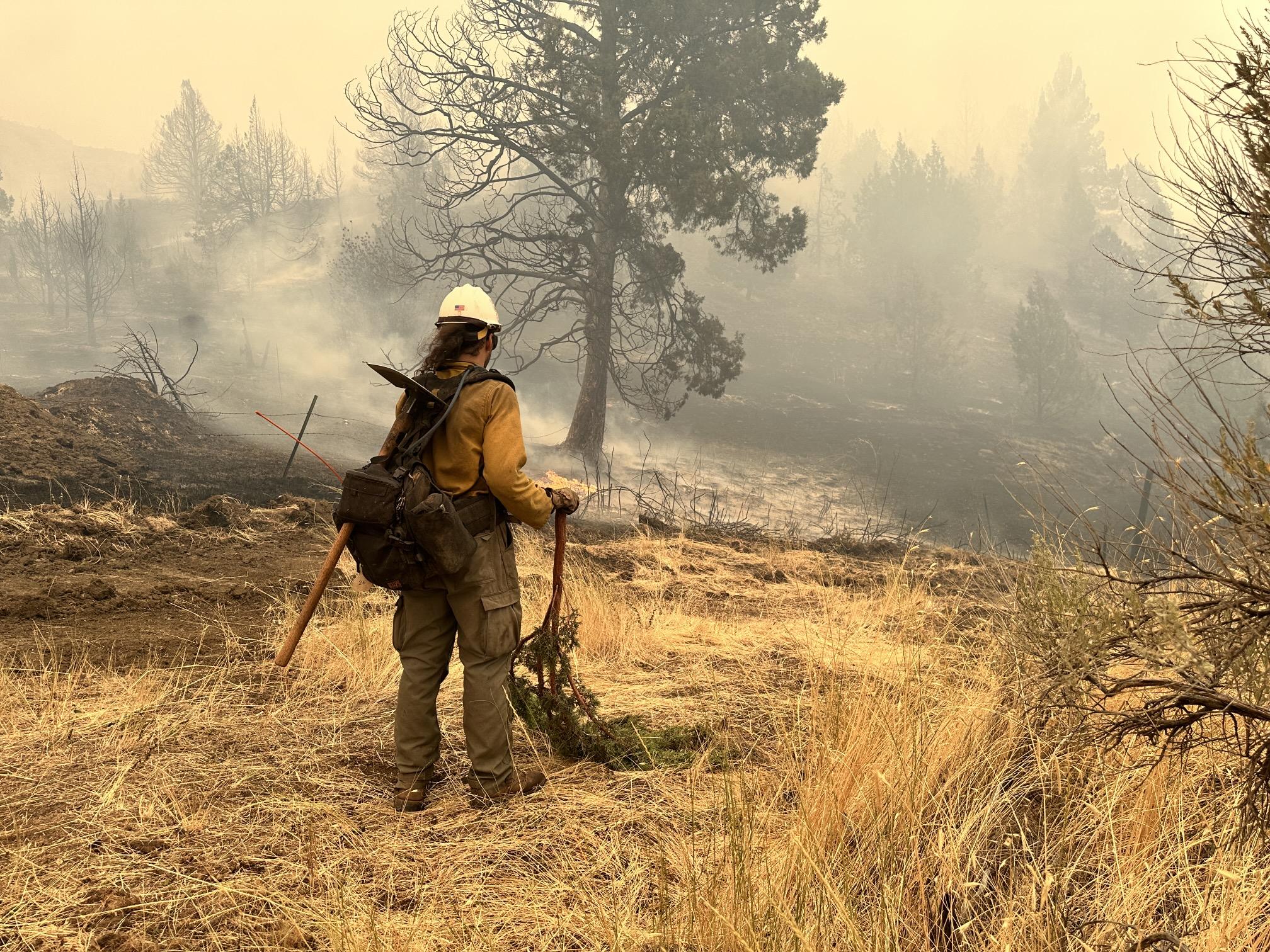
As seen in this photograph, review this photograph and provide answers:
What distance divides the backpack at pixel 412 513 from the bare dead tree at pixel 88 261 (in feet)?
121

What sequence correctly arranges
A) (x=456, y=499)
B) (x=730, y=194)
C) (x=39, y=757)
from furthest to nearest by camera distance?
1. (x=730, y=194)
2. (x=39, y=757)
3. (x=456, y=499)

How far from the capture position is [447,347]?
144 inches

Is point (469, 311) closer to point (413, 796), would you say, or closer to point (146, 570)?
point (413, 796)

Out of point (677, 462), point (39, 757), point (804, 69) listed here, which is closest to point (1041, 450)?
point (677, 462)

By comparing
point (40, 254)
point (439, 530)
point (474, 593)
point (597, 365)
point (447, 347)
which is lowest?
point (474, 593)

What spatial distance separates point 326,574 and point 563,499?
38.0 inches

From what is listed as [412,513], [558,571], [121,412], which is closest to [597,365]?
[121,412]

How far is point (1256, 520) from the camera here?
Answer: 2986 millimetres

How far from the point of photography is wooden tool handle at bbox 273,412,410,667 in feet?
10.9

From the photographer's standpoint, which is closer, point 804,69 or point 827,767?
point 827,767

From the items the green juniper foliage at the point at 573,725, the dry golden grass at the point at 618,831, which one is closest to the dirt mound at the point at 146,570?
the dry golden grass at the point at 618,831

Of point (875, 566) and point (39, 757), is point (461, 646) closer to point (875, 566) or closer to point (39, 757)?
point (39, 757)

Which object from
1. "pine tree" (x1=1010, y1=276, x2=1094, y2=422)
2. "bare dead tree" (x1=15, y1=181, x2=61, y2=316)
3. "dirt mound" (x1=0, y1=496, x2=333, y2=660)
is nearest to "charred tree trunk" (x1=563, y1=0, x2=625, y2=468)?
"dirt mound" (x1=0, y1=496, x2=333, y2=660)

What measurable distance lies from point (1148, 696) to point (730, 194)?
14.4 meters
